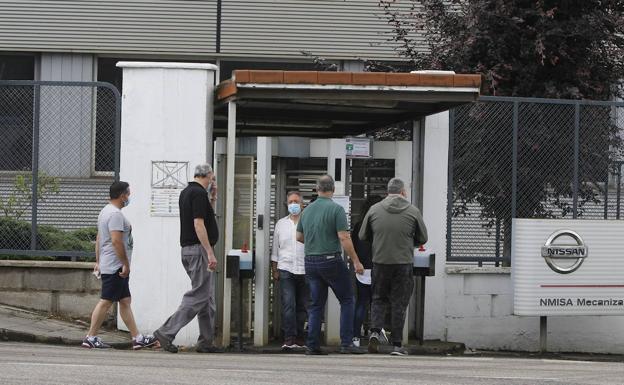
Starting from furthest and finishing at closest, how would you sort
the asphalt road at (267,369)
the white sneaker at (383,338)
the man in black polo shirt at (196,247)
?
the white sneaker at (383,338)
the man in black polo shirt at (196,247)
the asphalt road at (267,369)

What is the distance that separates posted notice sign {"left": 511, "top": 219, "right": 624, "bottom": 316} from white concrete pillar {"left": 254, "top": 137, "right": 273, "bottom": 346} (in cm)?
281

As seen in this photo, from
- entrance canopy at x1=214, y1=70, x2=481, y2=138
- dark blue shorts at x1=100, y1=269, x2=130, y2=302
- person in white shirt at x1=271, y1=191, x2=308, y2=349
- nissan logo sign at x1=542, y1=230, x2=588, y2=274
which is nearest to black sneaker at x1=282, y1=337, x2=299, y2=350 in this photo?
person in white shirt at x1=271, y1=191, x2=308, y2=349

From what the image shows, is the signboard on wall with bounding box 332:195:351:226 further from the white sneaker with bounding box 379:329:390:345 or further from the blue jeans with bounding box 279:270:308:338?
the white sneaker with bounding box 379:329:390:345

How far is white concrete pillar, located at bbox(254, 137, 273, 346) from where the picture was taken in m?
14.1

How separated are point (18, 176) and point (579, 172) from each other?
21.6 feet

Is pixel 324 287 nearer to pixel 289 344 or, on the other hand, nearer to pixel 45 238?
pixel 289 344

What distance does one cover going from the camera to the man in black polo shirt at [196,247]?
1298 cm

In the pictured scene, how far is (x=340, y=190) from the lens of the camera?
1459cm

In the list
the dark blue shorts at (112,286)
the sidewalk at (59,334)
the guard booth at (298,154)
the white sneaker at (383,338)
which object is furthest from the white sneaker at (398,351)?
the dark blue shorts at (112,286)

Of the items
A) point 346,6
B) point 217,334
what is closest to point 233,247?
point 217,334

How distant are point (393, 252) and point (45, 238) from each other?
4.25 metres

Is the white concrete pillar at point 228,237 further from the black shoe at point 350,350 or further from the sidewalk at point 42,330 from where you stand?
the black shoe at point 350,350

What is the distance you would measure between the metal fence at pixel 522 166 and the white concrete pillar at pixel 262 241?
2389mm

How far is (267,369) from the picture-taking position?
1100cm
